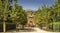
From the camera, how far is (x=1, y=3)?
19016 mm

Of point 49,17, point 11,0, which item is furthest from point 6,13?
point 49,17

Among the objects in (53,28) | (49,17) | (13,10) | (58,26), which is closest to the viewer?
(13,10)

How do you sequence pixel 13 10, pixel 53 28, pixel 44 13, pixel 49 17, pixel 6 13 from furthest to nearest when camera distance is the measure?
pixel 44 13, pixel 49 17, pixel 53 28, pixel 13 10, pixel 6 13

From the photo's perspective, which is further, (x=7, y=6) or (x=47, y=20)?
(x=47, y=20)

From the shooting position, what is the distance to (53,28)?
108ft

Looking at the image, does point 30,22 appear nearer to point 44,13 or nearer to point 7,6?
point 44,13

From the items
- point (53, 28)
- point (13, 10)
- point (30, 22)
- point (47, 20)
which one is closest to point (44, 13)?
point (47, 20)

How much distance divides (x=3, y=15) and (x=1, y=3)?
53.4 inches

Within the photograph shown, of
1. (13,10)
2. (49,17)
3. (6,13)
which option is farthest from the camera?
(49,17)

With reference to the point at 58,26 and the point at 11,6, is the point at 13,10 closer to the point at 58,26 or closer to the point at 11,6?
the point at 11,6

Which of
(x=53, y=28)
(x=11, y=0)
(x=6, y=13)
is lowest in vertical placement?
(x=53, y=28)

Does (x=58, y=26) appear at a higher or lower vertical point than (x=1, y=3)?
lower

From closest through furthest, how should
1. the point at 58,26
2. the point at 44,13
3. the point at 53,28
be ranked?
the point at 58,26 < the point at 53,28 < the point at 44,13

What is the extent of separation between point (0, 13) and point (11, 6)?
146 cm
